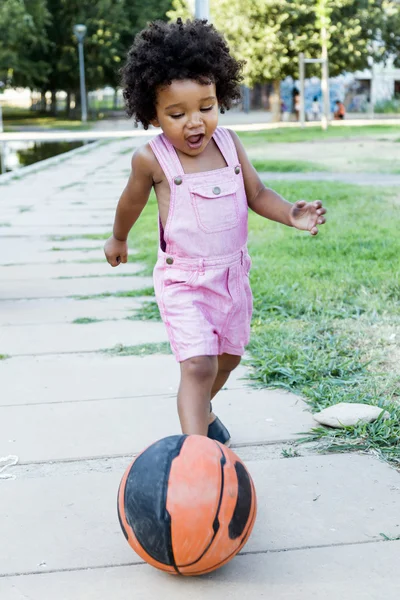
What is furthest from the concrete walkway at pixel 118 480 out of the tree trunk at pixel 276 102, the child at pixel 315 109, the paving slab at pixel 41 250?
the child at pixel 315 109

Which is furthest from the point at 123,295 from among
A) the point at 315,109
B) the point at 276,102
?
the point at 315,109

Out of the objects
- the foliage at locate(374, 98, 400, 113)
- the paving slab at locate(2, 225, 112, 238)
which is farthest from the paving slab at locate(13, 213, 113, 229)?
the foliage at locate(374, 98, 400, 113)

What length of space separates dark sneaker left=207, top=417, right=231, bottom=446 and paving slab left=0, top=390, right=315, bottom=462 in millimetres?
87

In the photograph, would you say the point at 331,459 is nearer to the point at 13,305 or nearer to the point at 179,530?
the point at 179,530

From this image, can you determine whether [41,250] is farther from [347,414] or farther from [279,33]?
[279,33]

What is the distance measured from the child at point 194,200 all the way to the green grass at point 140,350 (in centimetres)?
156

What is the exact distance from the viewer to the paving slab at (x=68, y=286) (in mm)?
6328

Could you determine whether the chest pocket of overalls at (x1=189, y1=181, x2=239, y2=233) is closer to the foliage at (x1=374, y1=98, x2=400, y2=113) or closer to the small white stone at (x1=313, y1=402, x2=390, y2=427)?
the small white stone at (x1=313, y1=402, x2=390, y2=427)

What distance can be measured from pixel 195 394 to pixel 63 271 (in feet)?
14.4

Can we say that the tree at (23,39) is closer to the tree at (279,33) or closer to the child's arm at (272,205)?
the tree at (279,33)

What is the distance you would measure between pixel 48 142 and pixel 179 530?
87.3 ft

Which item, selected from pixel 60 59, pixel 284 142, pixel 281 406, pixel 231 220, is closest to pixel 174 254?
pixel 231 220

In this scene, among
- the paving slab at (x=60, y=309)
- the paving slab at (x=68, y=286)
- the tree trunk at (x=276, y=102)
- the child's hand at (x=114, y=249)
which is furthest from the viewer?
the tree trunk at (x=276, y=102)

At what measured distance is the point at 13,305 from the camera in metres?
6.00
